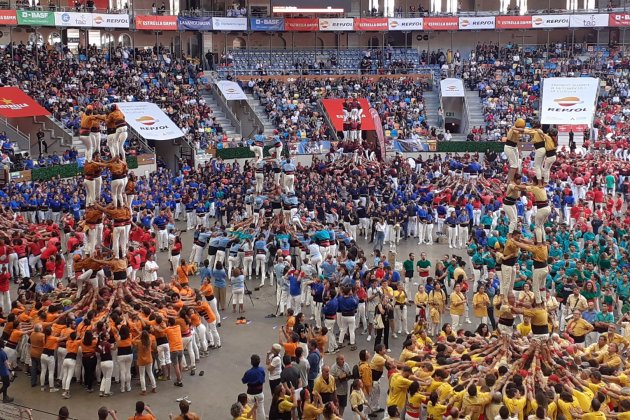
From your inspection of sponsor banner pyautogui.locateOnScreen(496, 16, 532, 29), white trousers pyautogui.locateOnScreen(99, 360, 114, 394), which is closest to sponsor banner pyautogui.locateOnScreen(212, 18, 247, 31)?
sponsor banner pyautogui.locateOnScreen(496, 16, 532, 29)

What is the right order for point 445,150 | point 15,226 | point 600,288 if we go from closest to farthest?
point 600,288, point 15,226, point 445,150

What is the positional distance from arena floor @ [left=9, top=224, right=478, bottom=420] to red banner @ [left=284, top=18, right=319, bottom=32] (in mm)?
38134

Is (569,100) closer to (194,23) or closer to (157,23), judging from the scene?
(194,23)

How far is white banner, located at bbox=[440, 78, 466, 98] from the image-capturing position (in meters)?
52.6

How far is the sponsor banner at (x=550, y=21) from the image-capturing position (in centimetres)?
5622

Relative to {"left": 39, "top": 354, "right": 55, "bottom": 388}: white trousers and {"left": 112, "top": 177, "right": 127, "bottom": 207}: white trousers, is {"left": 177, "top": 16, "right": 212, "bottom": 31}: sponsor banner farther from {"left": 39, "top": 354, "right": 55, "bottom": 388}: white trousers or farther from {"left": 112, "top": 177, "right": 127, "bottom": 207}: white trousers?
{"left": 39, "top": 354, "right": 55, "bottom": 388}: white trousers

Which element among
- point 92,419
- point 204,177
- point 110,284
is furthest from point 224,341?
point 204,177

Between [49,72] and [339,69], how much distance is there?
1853 centimetres

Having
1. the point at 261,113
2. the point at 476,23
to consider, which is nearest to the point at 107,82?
the point at 261,113

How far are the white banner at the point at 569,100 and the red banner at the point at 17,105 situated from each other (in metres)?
26.3

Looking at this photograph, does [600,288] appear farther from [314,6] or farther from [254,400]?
[314,6]

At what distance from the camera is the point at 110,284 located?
19094 millimetres

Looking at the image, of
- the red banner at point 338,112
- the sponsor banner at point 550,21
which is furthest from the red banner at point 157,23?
the sponsor banner at point 550,21

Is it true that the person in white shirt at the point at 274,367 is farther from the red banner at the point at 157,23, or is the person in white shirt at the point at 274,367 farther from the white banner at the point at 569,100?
the red banner at the point at 157,23
